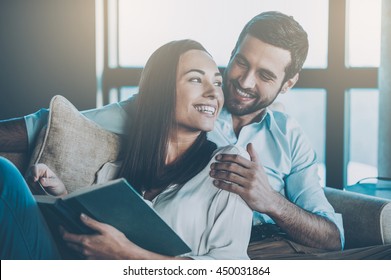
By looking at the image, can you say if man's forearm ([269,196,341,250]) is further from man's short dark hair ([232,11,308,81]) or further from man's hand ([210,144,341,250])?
man's short dark hair ([232,11,308,81])

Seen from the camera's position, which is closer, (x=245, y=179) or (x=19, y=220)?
(x=19, y=220)

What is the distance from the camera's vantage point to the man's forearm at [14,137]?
6.20 ft

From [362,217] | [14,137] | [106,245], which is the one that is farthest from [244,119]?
[14,137]

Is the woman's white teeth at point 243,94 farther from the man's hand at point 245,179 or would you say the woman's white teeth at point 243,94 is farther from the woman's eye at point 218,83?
the man's hand at point 245,179

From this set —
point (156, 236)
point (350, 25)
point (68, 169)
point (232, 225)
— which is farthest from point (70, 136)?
point (350, 25)


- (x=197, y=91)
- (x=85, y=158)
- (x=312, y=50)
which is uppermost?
Result: (x=312, y=50)

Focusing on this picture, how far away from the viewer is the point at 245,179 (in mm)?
1773

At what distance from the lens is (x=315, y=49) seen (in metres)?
2.02

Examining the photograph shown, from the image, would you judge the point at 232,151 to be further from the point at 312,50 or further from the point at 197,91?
the point at 312,50

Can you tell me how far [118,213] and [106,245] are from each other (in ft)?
0.47

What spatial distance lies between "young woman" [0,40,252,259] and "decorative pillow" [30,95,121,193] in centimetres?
5

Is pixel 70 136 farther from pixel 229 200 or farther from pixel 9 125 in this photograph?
pixel 229 200

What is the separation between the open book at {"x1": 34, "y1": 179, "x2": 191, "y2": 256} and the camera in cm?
145

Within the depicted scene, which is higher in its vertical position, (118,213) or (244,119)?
(244,119)
